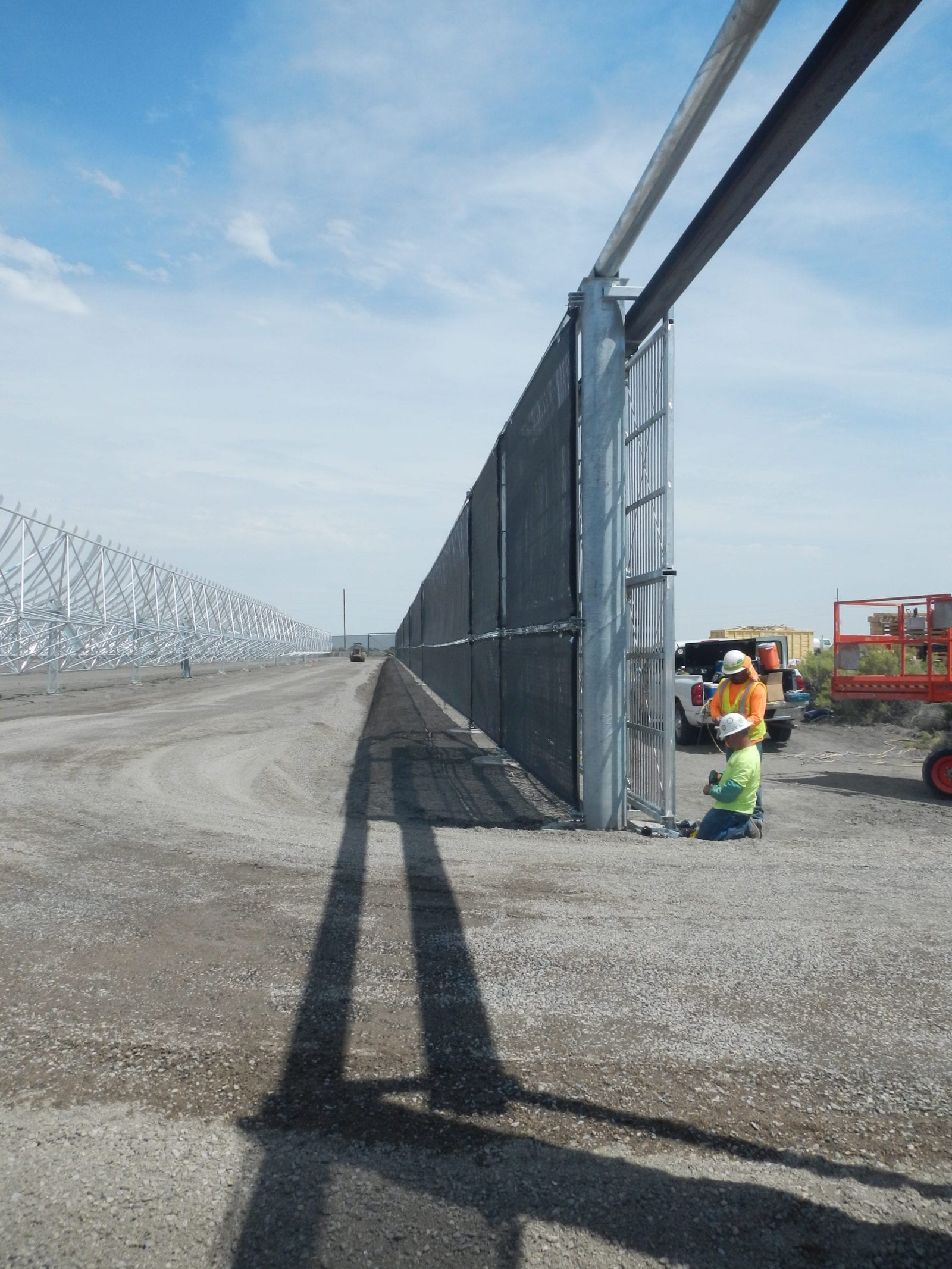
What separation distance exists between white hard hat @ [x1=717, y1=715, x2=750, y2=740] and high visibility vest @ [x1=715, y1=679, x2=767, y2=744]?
1.26 ft

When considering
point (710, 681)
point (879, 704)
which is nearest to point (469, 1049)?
point (710, 681)

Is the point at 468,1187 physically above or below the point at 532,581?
below

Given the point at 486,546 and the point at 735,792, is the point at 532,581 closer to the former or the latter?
the point at 735,792

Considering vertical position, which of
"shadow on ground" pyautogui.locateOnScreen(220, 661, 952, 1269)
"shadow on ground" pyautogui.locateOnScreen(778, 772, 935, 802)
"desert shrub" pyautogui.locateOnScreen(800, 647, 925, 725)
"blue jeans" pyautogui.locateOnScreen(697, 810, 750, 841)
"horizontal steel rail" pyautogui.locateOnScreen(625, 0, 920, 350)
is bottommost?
"shadow on ground" pyautogui.locateOnScreen(778, 772, 935, 802)

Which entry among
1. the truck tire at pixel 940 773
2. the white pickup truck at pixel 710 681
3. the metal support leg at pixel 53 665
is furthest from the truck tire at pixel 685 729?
the metal support leg at pixel 53 665

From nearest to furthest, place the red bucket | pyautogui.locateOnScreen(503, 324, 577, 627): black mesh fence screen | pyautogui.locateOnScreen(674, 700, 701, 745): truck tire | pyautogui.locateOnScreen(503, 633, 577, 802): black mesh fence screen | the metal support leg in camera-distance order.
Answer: pyautogui.locateOnScreen(503, 324, 577, 627): black mesh fence screen < pyautogui.locateOnScreen(503, 633, 577, 802): black mesh fence screen < the red bucket < pyautogui.locateOnScreen(674, 700, 701, 745): truck tire < the metal support leg

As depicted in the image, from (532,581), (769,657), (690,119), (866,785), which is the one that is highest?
(690,119)

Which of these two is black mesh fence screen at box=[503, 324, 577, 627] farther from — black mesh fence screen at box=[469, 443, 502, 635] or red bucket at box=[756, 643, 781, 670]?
red bucket at box=[756, 643, 781, 670]

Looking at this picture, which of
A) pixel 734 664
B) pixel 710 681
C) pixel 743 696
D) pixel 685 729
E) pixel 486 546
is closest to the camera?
pixel 743 696

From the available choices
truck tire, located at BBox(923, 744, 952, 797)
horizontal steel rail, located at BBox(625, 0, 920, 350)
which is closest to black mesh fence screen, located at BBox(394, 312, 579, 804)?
horizontal steel rail, located at BBox(625, 0, 920, 350)

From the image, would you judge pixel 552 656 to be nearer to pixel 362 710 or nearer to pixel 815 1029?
pixel 815 1029

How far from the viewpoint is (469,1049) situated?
11.3 feet

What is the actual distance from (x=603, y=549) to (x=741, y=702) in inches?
81.1

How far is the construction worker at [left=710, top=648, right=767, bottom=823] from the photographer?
8.41 meters
